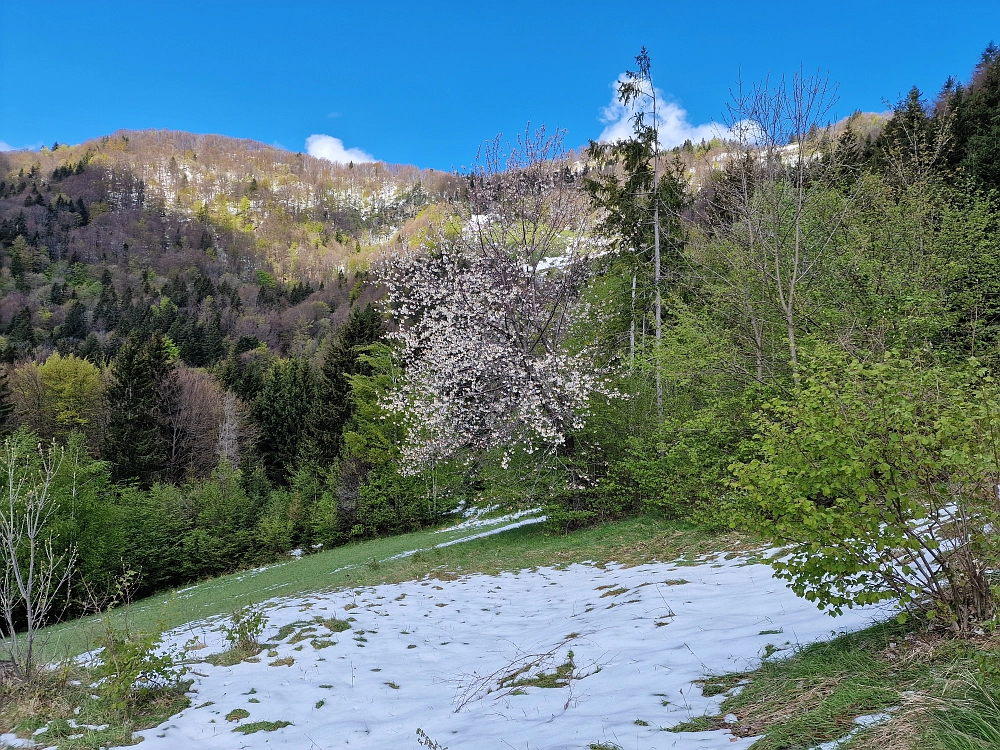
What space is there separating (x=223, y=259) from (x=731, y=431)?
5340 inches

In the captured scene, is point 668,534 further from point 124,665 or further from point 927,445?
point 124,665

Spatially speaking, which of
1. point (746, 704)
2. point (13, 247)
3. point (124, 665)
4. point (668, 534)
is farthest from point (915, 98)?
point (13, 247)

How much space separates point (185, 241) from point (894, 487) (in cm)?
14766

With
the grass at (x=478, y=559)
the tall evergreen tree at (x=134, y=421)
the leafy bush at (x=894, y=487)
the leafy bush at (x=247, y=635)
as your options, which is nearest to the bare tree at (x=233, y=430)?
the tall evergreen tree at (x=134, y=421)

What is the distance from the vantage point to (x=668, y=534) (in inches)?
411

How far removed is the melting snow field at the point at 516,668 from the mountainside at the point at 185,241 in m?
9.75

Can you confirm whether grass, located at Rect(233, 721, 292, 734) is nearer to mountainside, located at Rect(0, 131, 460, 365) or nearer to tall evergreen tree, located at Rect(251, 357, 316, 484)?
mountainside, located at Rect(0, 131, 460, 365)

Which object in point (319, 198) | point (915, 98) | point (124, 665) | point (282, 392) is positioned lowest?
point (124, 665)

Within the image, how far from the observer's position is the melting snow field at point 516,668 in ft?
11.3

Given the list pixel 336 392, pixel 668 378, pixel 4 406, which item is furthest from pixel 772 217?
pixel 4 406

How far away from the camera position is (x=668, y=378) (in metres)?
12.0

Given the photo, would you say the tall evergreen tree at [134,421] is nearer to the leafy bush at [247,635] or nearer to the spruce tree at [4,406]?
the spruce tree at [4,406]

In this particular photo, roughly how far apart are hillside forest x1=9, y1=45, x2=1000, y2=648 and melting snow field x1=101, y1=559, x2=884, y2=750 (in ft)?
2.95

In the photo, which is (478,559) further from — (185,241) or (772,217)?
(185,241)
